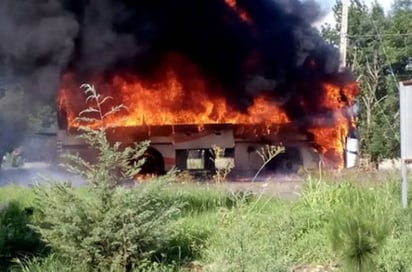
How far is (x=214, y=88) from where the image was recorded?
60.0 ft

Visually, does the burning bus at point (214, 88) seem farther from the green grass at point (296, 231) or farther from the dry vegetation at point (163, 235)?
the dry vegetation at point (163, 235)

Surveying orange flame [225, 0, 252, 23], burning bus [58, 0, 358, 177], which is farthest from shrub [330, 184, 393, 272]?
orange flame [225, 0, 252, 23]

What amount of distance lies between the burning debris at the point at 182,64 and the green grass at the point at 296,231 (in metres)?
8.47

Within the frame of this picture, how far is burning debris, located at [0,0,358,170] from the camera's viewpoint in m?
17.2

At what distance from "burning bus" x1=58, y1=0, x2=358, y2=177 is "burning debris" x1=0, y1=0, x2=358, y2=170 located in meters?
0.03

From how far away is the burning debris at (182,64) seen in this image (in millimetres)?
17172

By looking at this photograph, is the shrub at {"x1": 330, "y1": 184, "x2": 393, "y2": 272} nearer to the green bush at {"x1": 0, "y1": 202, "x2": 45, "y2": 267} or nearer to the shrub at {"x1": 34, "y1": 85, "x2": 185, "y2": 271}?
the shrub at {"x1": 34, "y1": 85, "x2": 185, "y2": 271}

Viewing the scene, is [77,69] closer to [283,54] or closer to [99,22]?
[99,22]

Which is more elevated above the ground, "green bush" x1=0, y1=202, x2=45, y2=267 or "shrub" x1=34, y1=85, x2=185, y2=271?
"shrub" x1=34, y1=85, x2=185, y2=271

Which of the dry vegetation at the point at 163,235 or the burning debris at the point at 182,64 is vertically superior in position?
the burning debris at the point at 182,64

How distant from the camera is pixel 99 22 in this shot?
17.5 m

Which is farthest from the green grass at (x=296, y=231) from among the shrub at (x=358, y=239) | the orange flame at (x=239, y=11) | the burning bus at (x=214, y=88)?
the orange flame at (x=239, y=11)

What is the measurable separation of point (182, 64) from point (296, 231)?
12.2m

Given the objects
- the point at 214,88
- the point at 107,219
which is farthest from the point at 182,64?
the point at 107,219
